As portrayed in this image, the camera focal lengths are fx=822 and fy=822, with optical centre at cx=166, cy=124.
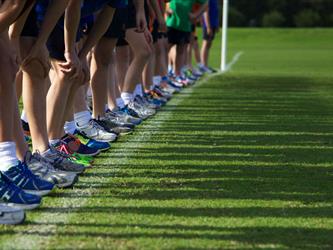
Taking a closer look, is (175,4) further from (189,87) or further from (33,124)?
(33,124)

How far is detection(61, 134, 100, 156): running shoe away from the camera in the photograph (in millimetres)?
5414

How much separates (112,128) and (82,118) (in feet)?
1.54

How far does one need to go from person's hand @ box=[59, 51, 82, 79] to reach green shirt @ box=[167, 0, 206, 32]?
7.69 metres

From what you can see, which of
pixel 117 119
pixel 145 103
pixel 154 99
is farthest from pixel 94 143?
pixel 154 99

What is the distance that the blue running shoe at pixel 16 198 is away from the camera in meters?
4.04

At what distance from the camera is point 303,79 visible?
15.4 m

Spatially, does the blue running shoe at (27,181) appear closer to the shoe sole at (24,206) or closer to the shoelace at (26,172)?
the shoelace at (26,172)

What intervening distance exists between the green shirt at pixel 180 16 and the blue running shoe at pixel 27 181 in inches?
336

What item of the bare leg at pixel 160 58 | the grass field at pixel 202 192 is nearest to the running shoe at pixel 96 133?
the grass field at pixel 202 192

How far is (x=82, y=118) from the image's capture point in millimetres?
6504

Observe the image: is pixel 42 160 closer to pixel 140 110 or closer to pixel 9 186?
pixel 9 186

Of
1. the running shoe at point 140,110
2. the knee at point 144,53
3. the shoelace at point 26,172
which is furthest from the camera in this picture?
the knee at point 144,53

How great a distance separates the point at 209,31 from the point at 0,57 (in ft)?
44.4

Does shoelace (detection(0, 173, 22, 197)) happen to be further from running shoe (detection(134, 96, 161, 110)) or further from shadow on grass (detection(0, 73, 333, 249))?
running shoe (detection(134, 96, 161, 110))
